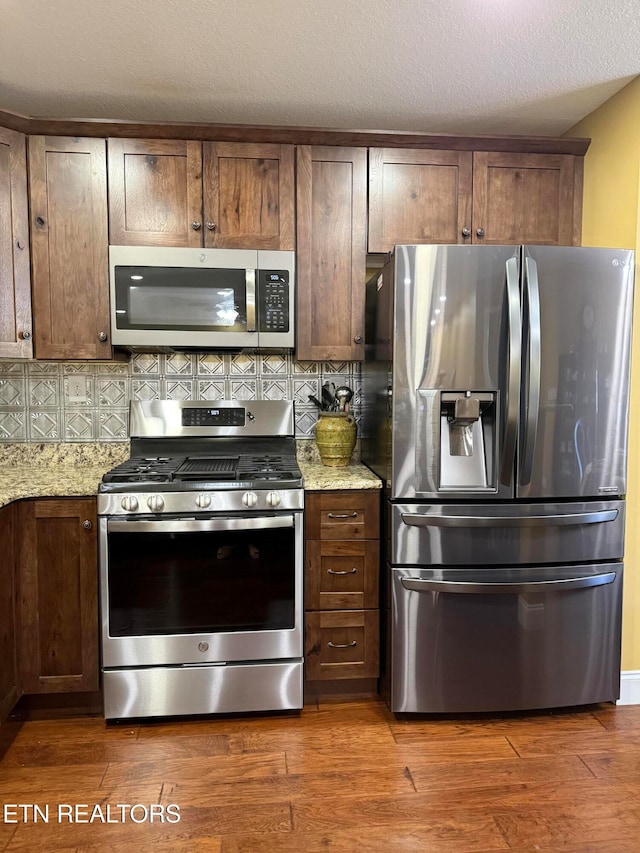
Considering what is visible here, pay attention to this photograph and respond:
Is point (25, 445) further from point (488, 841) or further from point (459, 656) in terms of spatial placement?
Answer: point (488, 841)

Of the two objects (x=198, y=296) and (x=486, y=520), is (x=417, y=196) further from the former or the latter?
(x=486, y=520)

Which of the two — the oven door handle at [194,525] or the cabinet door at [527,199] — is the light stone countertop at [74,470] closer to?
the oven door handle at [194,525]

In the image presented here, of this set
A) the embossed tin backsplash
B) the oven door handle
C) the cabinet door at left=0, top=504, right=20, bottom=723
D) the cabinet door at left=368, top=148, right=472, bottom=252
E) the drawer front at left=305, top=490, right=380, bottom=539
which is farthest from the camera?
the embossed tin backsplash

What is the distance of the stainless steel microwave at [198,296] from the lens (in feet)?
7.71

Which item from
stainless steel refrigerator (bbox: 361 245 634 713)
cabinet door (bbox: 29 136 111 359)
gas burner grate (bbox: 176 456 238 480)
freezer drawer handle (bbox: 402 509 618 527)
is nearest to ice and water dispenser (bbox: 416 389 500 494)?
stainless steel refrigerator (bbox: 361 245 634 713)

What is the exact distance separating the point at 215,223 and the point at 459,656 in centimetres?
205

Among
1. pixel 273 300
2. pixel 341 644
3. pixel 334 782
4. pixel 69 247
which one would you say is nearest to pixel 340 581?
pixel 341 644

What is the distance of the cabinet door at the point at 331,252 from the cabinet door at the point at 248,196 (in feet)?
0.22

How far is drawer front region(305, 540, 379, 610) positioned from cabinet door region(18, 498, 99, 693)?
0.85 meters

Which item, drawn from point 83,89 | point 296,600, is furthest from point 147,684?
point 83,89

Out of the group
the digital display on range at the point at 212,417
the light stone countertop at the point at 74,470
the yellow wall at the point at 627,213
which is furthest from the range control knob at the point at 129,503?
the yellow wall at the point at 627,213

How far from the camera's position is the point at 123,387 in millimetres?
2693

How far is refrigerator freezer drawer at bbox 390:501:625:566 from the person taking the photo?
6.93ft

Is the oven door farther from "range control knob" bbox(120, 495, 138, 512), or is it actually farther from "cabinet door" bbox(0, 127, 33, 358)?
"cabinet door" bbox(0, 127, 33, 358)
